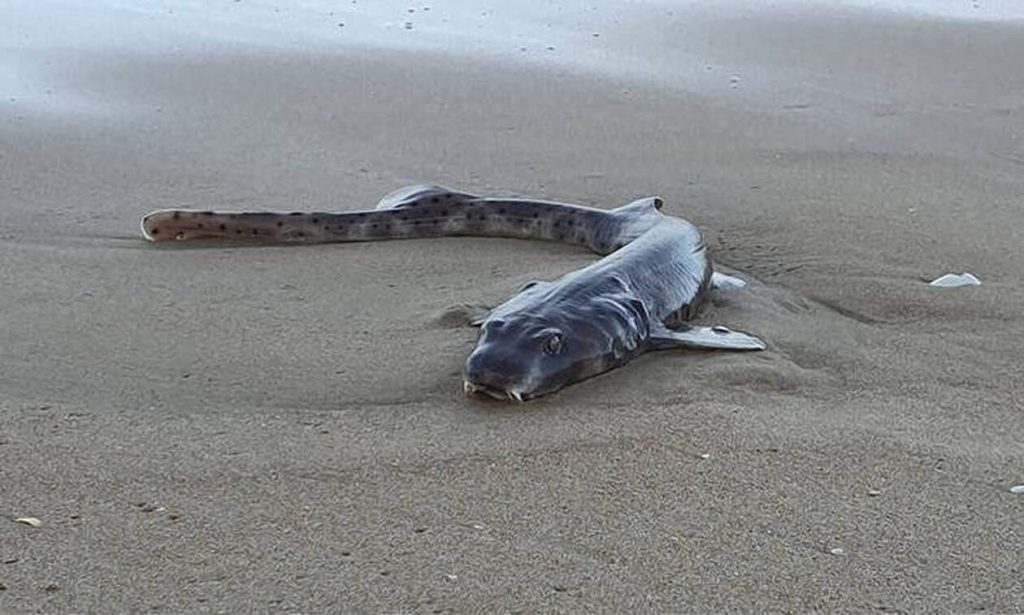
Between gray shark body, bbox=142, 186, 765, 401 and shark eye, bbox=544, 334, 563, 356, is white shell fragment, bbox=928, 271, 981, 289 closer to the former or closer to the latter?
gray shark body, bbox=142, 186, 765, 401

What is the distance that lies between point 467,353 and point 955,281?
197 centimetres

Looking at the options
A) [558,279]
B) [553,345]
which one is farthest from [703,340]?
[558,279]

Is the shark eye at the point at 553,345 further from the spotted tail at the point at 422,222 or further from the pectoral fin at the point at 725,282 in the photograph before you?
the spotted tail at the point at 422,222

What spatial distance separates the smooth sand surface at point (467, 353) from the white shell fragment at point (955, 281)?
77 mm

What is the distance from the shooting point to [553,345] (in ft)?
14.8

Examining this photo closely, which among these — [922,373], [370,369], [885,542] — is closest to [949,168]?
[922,373]

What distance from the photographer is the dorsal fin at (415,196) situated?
651 centimetres

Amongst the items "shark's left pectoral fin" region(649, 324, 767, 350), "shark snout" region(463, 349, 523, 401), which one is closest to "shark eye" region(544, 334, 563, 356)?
"shark snout" region(463, 349, 523, 401)

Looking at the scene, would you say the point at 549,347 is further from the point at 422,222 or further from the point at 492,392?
the point at 422,222

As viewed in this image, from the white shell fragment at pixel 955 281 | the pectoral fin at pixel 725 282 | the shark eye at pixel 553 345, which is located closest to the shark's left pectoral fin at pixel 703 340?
the shark eye at pixel 553 345

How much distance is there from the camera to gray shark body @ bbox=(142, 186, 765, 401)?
4.48m

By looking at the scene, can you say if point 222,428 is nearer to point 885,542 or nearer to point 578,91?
point 885,542

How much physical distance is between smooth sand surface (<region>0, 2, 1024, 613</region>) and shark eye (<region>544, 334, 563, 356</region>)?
0.15 metres

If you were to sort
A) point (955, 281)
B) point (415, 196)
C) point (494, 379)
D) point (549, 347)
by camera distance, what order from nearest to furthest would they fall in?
point (494, 379)
point (549, 347)
point (955, 281)
point (415, 196)
